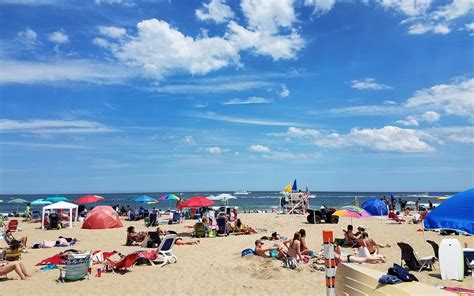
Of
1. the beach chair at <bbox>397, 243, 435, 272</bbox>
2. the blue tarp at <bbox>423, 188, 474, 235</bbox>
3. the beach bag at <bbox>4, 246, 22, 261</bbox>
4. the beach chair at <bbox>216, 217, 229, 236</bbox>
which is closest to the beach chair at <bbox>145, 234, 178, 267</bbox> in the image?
the beach bag at <bbox>4, 246, 22, 261</bbox>

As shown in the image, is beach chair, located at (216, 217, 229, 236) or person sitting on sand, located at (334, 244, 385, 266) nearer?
person sitting on sand, located at (334, 244, 385, 266)

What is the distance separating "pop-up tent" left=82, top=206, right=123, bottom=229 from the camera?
18.8 meters

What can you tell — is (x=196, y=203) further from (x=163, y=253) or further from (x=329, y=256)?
(x=329, y=256)

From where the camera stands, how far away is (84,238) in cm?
1720

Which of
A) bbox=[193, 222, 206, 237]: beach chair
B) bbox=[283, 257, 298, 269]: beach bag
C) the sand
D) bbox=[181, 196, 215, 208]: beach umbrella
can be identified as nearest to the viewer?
the sand

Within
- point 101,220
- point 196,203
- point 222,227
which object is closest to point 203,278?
point 222,227

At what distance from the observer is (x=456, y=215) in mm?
6867

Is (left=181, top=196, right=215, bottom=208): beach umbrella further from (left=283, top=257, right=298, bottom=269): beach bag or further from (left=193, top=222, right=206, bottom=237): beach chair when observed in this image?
(left=283, top=257, right=298, bottom=269): beach bag

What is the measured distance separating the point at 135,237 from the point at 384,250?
934cm

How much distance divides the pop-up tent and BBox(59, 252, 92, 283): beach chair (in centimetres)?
984

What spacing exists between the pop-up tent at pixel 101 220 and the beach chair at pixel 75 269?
984 centimetres

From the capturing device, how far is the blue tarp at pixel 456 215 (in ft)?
21.9

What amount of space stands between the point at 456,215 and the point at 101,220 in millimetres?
16299

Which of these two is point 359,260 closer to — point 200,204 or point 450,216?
point 450,216
